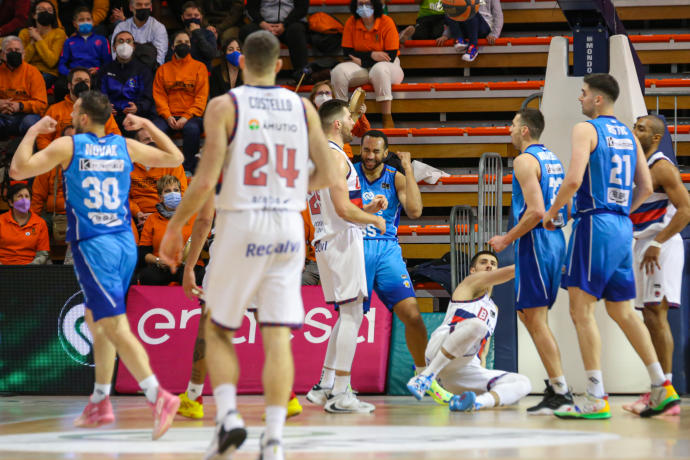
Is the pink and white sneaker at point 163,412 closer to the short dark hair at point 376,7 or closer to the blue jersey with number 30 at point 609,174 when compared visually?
the blue jersey with number 30 at point 609,174

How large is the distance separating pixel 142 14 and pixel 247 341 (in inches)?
244

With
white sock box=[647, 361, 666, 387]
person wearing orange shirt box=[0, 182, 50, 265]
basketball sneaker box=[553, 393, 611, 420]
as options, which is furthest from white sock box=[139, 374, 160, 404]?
person wearing orange shirt box=[0, 182, 50, 265]

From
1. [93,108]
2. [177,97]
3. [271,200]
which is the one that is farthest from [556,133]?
[177,97]

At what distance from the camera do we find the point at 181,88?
475 inches

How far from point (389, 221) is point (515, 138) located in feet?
4.19

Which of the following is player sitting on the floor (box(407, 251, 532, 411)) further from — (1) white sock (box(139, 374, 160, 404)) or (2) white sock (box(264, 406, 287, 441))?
(2) white sock (box(264, 406, 287, 441))

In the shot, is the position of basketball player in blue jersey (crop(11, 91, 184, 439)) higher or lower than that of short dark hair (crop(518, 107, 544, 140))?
lower

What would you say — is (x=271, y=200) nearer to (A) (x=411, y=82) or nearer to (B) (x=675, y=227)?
(B) (x=675, y=227)

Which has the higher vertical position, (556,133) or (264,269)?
(556,133)

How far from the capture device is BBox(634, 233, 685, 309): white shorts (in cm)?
703

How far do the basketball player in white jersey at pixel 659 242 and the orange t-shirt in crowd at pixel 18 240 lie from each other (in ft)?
20.9

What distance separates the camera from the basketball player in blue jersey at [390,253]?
278 inches

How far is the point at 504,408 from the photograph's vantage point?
274 inches

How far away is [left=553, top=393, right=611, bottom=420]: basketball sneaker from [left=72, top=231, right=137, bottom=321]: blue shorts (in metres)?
2.92
